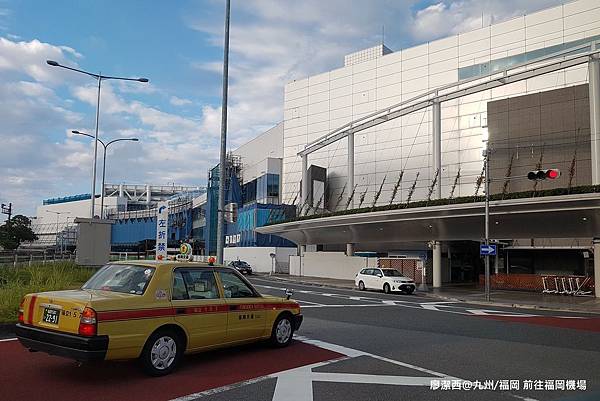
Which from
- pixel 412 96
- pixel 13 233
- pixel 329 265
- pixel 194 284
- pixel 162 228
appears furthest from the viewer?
pixel 13 233

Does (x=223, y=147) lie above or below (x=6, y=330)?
above

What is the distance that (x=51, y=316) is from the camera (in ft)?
22.5

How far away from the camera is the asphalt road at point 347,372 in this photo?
6559mm

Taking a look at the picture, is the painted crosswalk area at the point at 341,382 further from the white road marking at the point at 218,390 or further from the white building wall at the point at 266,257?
the white building wall at the point at 266,257

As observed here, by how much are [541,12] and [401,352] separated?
45.1 meters

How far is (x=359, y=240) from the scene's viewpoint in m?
43.6

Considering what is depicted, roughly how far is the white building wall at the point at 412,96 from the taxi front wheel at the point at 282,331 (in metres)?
40.8

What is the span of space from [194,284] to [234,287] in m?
0.89

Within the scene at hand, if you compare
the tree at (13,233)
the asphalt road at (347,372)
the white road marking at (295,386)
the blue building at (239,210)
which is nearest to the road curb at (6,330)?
the asphalt road at (347,372)

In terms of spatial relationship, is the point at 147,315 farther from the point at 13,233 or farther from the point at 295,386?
the point at 13,233

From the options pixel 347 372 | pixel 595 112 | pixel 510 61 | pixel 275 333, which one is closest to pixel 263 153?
pixel 510 61

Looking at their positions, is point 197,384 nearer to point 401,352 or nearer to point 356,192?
point 401,352

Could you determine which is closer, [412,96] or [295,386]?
[295,386]

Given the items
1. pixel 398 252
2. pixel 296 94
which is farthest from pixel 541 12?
pixel 296 94
